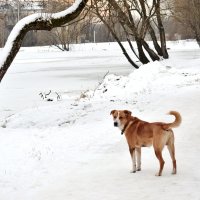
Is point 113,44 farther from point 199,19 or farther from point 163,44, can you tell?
point 163,44

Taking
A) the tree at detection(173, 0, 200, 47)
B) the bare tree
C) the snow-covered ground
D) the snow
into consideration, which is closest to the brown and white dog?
the snow-covered ground

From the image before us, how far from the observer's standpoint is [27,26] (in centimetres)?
800

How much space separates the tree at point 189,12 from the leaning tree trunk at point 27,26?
90.9ft

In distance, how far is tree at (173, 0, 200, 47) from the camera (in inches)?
1463

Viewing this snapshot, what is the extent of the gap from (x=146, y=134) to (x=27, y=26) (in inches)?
107

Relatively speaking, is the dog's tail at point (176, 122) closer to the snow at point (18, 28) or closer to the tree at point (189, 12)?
the snow at point (18, 28)

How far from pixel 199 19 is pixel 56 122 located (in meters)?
29.1

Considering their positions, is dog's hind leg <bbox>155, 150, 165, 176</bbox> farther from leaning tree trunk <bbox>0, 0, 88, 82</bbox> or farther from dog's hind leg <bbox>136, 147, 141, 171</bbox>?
leaning tree trunk <bbox>0, 0, 88, 82</bbox>

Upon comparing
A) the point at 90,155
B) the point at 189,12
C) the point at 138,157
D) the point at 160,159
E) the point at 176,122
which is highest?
the point at 189,12

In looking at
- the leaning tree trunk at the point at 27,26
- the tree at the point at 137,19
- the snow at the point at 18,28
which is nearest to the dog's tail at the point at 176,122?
the leaning tree trunk at the point at 27,26

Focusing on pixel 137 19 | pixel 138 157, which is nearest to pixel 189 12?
pixel 137 19

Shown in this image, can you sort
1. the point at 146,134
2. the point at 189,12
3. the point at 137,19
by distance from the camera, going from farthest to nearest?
the point at 189,12, the point at 137,19, the point at 146,134

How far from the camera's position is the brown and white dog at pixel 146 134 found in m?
7.47

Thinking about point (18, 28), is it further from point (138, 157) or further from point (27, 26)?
point (138, 157)
